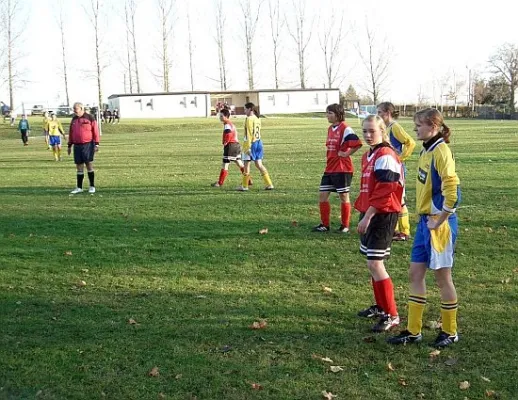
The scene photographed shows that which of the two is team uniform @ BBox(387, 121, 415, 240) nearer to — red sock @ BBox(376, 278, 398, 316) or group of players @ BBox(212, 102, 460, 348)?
group of players @ BBox(212, 102, 460, 348)

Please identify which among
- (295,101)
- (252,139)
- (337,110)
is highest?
(295,101)

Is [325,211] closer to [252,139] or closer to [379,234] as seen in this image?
[379,234]

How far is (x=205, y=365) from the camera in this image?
4480 mm

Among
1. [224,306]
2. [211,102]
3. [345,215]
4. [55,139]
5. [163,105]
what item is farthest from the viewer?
[211,102]

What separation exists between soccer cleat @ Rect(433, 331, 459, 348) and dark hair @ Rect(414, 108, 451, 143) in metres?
1.50

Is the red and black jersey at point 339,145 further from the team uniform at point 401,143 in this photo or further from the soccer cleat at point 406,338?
the soccer cleat at point 406,338

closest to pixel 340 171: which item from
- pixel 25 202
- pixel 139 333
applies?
pixel 139 333

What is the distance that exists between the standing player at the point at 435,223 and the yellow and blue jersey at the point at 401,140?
10.8 feet

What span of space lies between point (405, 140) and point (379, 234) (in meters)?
3.32

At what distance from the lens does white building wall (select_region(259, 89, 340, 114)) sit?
3278 inches

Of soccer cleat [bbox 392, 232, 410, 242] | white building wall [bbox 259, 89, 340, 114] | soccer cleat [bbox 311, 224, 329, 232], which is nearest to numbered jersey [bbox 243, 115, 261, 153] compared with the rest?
soccer cleat [bbox 311, 224, 329, 232]

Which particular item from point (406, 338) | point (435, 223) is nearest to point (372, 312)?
point (406, 338)

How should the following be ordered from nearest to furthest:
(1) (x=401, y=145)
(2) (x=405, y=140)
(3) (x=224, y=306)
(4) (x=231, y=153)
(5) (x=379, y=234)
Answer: (5) (x=379, y=234)
(3) (x=224, y=306)
(2) (x=405, y=140)
(1) (x=401, y=145)
(4) (x=231, y=153)

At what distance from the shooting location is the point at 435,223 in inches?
179
